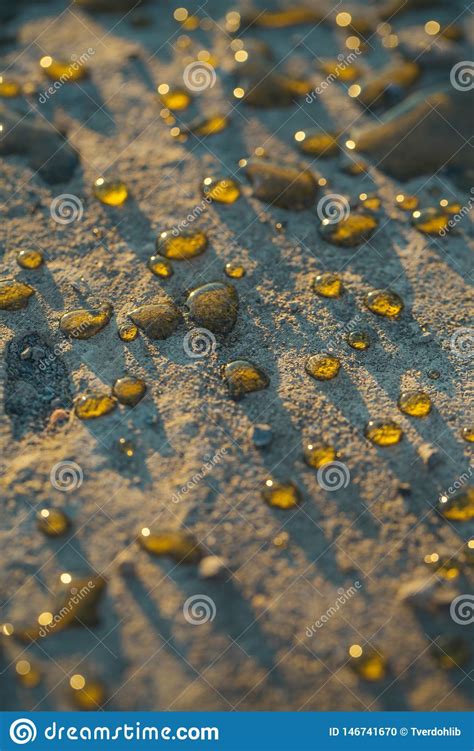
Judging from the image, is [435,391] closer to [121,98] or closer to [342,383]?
[342,383]

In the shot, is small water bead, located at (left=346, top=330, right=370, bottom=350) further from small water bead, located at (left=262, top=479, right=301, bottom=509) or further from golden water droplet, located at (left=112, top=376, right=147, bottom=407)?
golden water droplet, located at (left=112, top=376, right=147, bottom=407)

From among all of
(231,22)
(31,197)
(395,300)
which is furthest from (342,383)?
(231,22)

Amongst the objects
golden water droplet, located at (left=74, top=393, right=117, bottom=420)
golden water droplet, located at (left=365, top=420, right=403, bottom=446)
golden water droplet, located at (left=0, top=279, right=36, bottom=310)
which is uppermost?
golden water droplet, located at (left=365, top=420, right=403, bottom=446)

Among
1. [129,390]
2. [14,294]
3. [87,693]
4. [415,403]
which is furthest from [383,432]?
[14,294]

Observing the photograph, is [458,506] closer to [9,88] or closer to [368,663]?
[368,663]

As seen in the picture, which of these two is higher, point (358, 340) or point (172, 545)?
point (358, 340)

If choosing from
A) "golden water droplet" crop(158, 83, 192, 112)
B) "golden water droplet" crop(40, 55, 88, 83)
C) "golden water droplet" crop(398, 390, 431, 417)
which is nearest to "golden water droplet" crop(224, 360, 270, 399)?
"golden water droplet" crop(398, 390, 431, 417)

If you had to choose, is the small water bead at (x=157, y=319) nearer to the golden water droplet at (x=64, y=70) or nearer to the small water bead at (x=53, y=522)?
the small water bead at (x=53, y=522)
